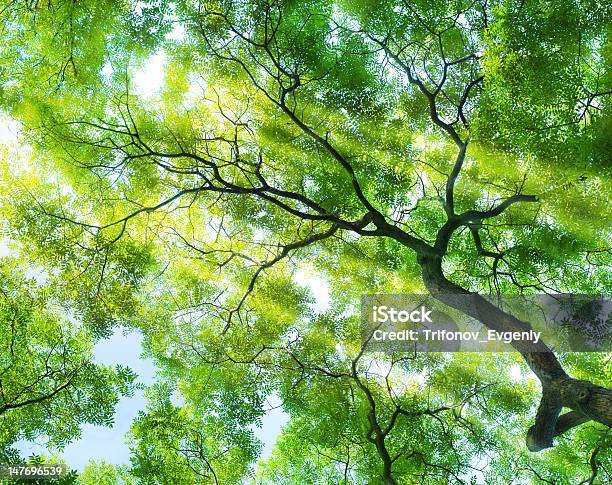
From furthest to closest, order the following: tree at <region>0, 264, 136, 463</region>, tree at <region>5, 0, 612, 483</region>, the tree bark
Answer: tree at <region>5, 0, 612, 483</region>
tree at <region>0, 264, 136, 463</region>
the tree bark

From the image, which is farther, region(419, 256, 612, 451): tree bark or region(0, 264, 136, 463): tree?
region(0, 264, 136, 463): tree

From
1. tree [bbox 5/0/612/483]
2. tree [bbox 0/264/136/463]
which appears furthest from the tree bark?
tree [bbox 0/264/136/463]

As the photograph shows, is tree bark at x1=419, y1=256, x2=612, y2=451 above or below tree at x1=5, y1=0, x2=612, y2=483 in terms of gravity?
below

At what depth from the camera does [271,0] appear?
5.17 metres

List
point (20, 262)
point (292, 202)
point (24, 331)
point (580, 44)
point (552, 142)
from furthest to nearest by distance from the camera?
point (292, 202) → point (20, 262) → point (24, 331) → point (580, 44) → point (552, 142)

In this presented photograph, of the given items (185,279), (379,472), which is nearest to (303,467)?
(379,472)

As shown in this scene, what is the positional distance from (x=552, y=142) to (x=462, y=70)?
177cm

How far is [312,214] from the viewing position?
212 inches

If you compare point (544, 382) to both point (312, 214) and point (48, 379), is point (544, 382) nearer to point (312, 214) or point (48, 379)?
point (312, 214)

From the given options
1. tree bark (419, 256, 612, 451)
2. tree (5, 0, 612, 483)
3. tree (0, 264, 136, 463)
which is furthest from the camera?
tree (5, 0, 612, 483)

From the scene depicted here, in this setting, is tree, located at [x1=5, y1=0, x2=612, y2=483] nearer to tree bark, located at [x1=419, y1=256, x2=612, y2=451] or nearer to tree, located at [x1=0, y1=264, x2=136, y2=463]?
tree bark, located at [x1=419, y1=256, x2=612, y2=451]

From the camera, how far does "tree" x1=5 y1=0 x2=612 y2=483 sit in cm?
503

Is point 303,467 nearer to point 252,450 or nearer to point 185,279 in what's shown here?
point 252,450

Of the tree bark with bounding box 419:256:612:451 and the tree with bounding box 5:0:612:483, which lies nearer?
the tree bark with bounding box 419:256:612:451
